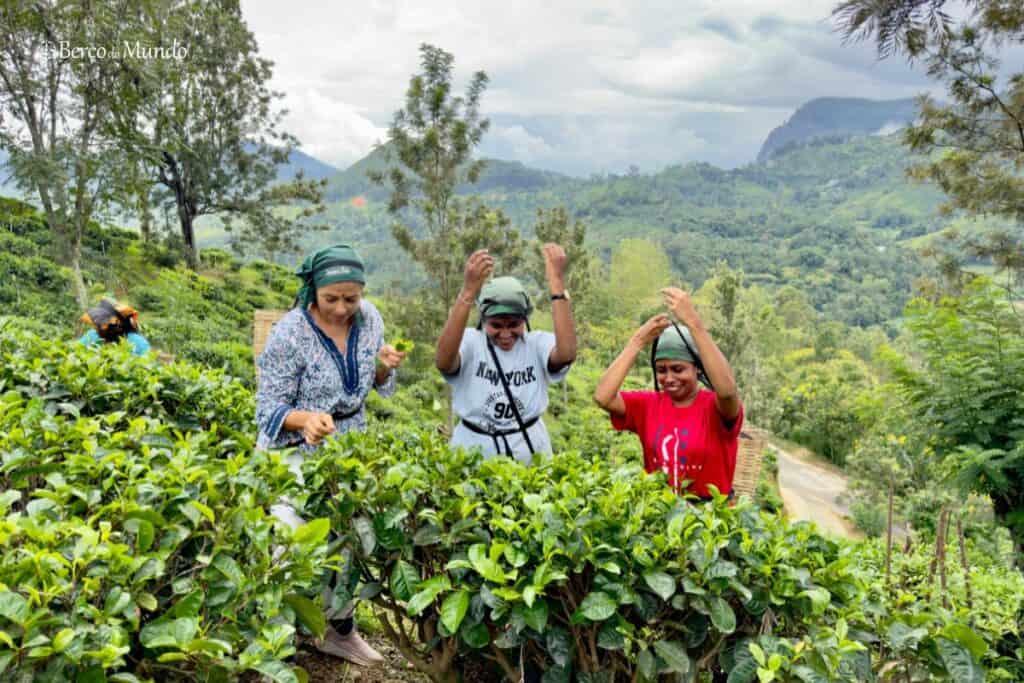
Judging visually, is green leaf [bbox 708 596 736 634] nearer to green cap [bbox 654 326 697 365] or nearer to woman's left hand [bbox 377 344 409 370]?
green cap [bbox 654 326 697 365]

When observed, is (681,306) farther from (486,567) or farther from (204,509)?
(204,509)

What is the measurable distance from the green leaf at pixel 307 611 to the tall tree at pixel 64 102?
11.2 m

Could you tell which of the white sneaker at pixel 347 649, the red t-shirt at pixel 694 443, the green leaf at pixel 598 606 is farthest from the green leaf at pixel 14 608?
the red t-shirt at pixel 694 443

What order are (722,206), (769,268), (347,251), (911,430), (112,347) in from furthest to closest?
(722,206) → (769,268) → (911,430) → (112,347) → (347,251)

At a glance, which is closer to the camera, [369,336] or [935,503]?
[369,336]

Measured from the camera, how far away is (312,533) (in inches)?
68.0

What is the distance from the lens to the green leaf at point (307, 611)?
1724mm

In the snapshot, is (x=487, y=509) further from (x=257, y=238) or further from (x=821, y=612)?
(x=257, y=238)

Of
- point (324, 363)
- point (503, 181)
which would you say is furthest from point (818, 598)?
point (503, 181)

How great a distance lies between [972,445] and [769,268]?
116717mm

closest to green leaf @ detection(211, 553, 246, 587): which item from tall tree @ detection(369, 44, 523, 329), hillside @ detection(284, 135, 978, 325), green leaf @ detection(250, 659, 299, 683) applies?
green leaf @ detection(250, 659, 299, 683)

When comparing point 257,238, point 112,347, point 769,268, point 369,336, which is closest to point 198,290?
point 257,238

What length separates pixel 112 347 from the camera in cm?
423

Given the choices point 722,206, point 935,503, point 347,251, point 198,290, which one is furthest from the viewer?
point 722,206
